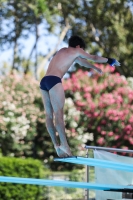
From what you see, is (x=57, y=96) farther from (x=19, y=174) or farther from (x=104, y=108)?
(x=104, y=108)

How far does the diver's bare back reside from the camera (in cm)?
554

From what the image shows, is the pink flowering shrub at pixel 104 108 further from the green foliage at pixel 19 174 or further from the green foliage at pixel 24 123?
the green foliage at pixel 19 174

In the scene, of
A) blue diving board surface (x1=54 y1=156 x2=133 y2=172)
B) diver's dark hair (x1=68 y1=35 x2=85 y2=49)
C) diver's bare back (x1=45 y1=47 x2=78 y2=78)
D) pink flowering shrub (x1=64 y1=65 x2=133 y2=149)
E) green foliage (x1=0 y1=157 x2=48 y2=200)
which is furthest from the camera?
pink flowering shrub (x1=64 y1=65 x2=133 y2=149)

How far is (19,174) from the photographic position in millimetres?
13008

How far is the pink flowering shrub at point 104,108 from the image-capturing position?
17.5m

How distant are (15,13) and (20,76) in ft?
30.4

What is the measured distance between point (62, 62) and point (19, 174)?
777 cm

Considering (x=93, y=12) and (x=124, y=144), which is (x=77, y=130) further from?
(x=93, y=12)

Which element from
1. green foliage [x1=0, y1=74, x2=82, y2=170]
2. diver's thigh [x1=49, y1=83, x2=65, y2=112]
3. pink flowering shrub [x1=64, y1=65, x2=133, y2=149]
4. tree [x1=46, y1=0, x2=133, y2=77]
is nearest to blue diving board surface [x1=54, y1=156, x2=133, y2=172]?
diver's thigh [x1=49, y1=83, x2=65, y2=112]

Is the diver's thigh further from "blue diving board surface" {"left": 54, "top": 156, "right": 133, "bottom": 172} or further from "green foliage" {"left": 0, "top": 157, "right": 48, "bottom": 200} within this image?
"green foliage" {"left": 0, "top": 157, "right": 48, "bottom": 200}

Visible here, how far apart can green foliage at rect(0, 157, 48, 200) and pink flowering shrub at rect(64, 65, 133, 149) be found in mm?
4332

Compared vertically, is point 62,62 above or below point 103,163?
above

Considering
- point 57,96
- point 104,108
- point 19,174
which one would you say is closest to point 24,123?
point 104,108

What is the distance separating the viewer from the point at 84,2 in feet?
80.3
